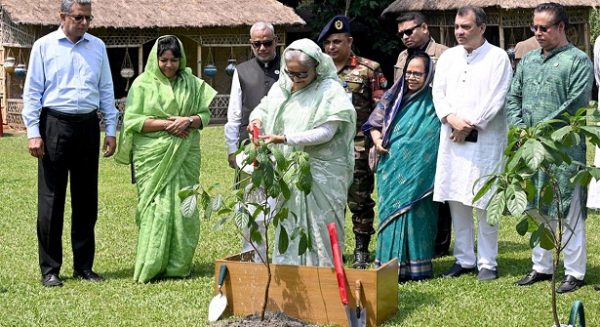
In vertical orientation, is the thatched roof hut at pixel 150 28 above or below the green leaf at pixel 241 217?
above

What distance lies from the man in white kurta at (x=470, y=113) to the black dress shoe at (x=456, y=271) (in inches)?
8.0

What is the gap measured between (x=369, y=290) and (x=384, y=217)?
59.0 inches

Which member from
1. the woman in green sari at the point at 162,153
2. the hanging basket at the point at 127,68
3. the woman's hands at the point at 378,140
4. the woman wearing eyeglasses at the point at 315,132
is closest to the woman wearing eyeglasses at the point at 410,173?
the woman's hands at the point at 378,140

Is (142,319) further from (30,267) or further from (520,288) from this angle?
(520,288)

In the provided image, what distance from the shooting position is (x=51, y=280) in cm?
741

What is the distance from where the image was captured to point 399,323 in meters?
6.27

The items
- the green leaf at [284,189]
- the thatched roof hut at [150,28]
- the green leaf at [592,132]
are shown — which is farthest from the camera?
the thatched roof hut at [150,28]

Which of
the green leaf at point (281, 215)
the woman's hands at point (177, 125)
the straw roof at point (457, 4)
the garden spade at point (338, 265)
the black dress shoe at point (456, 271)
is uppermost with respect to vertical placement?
the straw roof at point (457, 4)

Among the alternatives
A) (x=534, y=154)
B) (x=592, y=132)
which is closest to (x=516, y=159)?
(x=534, y=154)

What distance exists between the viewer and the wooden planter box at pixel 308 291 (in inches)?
240

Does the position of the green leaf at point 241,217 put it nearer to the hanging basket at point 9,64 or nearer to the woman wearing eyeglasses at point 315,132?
the woman wearing eyeglasses at point 315,132

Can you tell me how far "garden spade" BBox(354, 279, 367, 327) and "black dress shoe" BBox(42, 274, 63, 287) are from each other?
2393 millimetres

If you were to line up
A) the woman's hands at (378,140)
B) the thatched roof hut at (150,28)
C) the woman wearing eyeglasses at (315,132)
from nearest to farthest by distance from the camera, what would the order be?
the woman wearing eyeglasses at (315,132)
the woman's hands at (378,140)
the thatched roof hut at (150,28)

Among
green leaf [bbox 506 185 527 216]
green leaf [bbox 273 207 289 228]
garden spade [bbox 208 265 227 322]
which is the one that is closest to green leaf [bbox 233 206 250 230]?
green leaf [bbox 273 207 289 228]
